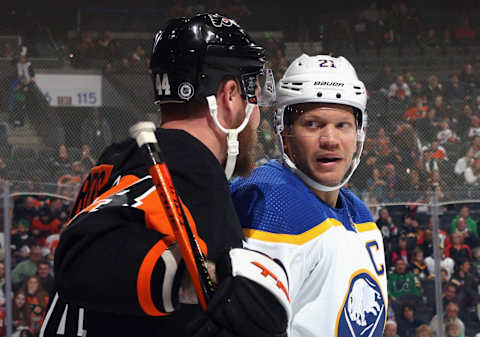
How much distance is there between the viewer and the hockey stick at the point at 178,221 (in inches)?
42.9

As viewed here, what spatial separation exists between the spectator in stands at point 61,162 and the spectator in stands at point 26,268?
224 centimetres

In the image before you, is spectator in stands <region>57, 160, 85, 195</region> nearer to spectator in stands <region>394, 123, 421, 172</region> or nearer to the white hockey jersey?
spectator in stands <region>394, 123, 421, 172</region>

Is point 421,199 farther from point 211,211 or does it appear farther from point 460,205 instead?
point 211,211

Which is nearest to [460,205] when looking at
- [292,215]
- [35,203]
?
[35,203]

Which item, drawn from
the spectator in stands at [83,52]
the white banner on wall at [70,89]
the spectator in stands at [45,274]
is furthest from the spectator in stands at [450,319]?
the spectator in stands at [83,52]

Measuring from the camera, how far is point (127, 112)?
24.5ft

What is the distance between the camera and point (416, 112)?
310 inches

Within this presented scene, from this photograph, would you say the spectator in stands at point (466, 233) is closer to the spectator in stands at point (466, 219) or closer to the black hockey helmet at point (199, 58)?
the spectator in stands at point (466, 219)

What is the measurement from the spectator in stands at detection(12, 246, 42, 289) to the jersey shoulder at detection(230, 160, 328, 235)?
2902mm

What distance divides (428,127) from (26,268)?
187 inches

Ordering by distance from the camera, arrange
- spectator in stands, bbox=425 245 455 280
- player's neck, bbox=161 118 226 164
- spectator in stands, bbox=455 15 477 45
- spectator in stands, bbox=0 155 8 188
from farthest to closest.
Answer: spectator in stands, bbox=455 15 477 45 → spectator in stands, bbox=0 155 8 188 → spectator in stands, bbox=425 245 455 280 → player's neck, bbox=161 118 226 164

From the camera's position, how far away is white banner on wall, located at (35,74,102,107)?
24.7 feet

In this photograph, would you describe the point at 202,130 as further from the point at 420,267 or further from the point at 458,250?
the point at 458,250

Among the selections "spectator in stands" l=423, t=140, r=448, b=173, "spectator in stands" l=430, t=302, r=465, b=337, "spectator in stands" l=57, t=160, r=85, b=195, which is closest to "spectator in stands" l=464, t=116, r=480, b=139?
"spectator in stands" l=423, t=140, r=448, b=173
